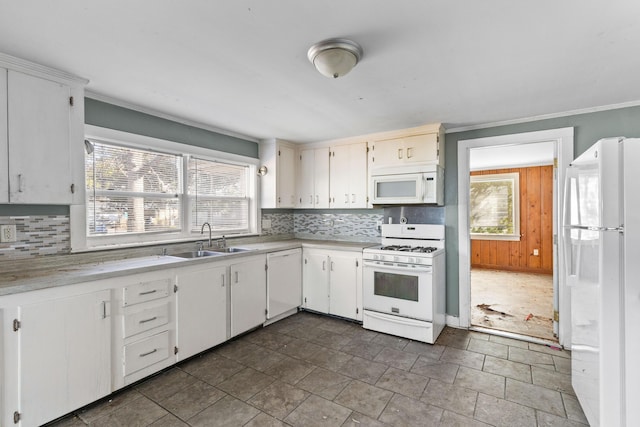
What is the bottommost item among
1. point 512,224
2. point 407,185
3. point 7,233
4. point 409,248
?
point 409,248

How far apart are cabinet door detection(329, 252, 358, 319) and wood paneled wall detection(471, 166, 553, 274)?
4.67 meters

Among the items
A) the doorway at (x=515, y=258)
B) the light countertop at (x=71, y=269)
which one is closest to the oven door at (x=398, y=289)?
the doorway at (x=515, y=258)

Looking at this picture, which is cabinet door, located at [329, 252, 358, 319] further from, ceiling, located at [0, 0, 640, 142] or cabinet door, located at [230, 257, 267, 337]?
ceiling, located at [0, 0, 640, 142]

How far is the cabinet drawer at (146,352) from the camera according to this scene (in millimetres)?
2232

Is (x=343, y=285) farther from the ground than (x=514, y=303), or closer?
farther from the ground

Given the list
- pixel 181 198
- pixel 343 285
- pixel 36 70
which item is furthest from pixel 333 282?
pixel 36 70

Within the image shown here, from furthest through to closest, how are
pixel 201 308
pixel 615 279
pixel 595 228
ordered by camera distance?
pixel 201 308, pixel 595 228, pixel 615 279

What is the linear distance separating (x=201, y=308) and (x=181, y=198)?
1.24 metres

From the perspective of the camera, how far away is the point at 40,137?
2082 mm

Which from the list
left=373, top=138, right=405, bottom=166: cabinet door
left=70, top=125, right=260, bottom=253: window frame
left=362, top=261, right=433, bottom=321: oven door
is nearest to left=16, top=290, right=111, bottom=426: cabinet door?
left=70, top=125, right=260, bottom=253: window frame

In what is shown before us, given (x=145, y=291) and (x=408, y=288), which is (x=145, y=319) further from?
(x=408, y=288)

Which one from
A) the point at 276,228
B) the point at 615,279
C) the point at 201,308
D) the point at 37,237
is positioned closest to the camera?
the point at 615,279

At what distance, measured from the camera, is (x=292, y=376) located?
2475mm

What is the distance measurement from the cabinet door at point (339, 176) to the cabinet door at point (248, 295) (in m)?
1.29
